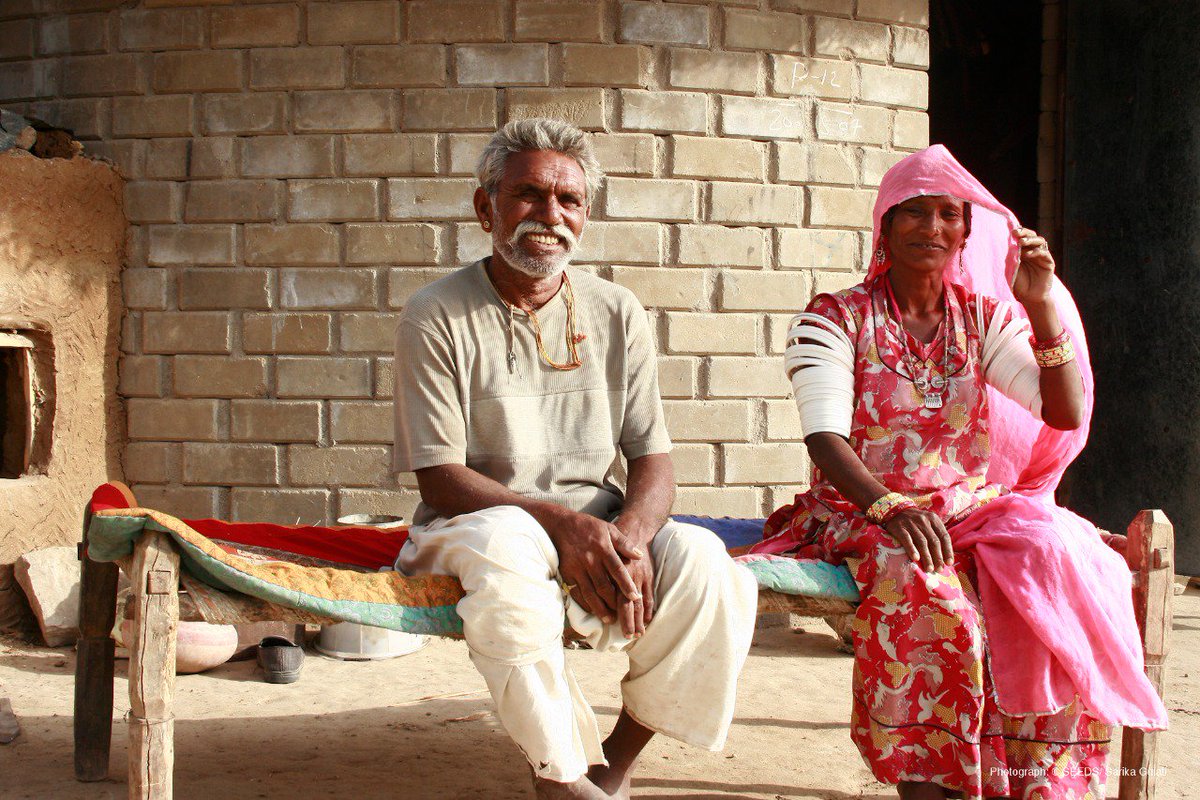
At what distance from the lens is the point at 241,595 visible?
9.55ft

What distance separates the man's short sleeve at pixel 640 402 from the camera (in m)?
3.30

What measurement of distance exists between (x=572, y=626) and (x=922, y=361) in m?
1.35

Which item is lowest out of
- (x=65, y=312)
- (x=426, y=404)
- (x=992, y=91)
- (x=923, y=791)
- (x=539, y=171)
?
(x=923, y=791)

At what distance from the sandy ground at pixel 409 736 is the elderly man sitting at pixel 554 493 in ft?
2.50

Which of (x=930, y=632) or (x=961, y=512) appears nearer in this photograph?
(x=930, y=632)

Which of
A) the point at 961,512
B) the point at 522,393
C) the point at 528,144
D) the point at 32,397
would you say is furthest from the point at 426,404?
the point at 32,397

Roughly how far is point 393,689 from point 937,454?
2.37 m

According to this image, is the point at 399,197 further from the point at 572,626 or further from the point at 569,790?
the point at 569,790

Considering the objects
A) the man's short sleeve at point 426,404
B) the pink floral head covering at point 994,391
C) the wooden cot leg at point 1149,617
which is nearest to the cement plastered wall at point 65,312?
the man's short sleeve at point 426,404

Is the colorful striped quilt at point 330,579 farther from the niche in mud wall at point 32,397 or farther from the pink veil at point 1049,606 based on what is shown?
the niche in mud wall at point 32,397

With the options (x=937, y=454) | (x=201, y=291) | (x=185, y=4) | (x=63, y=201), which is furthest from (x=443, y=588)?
(x=185, y=4)

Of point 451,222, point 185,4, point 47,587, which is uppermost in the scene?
point 185,4

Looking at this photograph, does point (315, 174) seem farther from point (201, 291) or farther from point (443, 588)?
point (443, 588)

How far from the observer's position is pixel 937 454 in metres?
3.33
